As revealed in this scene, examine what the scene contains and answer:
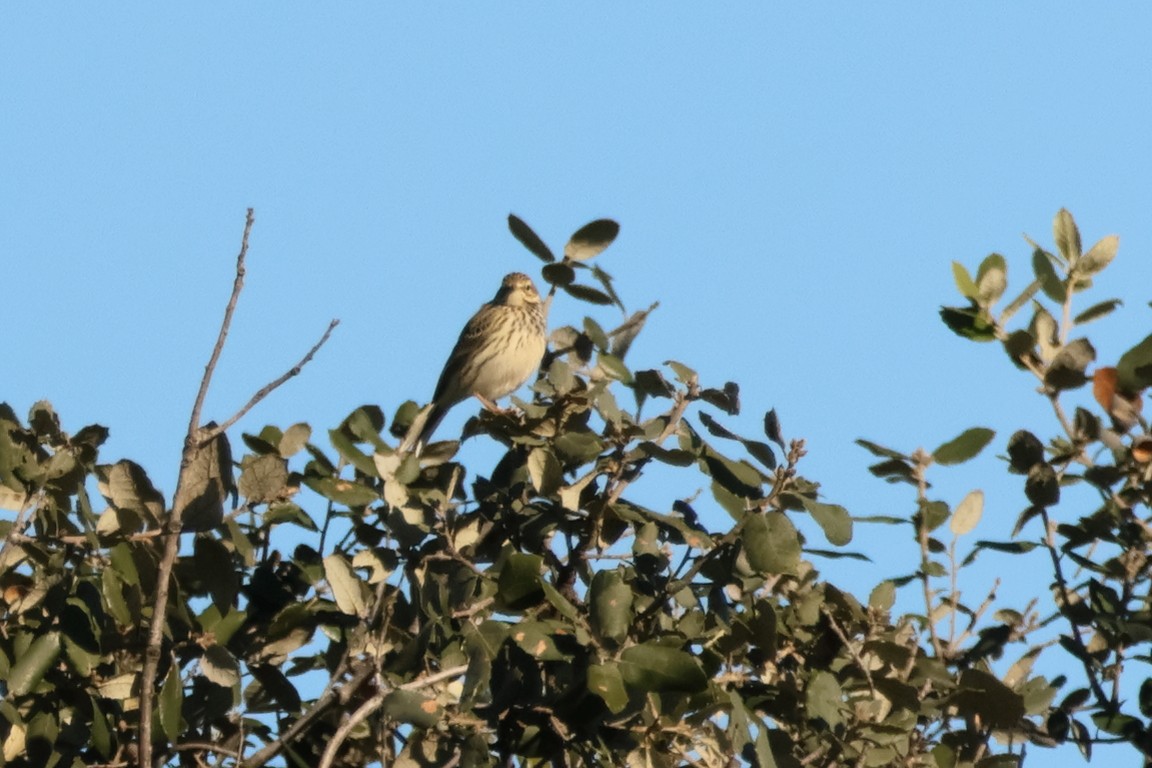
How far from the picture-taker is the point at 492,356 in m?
10.3

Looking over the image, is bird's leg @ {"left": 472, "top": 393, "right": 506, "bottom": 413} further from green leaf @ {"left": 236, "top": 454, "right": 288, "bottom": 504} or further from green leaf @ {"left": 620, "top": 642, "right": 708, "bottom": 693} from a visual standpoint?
green leaf @ {"left": 620, "top": 642, "right": 708, "bottom": 693}

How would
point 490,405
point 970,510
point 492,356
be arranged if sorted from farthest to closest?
point 492,356 → point 490,405 → point 970,510

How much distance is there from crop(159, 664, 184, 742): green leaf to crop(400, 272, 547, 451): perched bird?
6.14m

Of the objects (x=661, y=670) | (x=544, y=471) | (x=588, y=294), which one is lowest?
(x=661, y=670)

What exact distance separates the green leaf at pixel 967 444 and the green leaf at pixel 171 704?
1896 mm

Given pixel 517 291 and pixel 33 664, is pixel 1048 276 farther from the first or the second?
pixel 517 291

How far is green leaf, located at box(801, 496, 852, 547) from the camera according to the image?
4109 millimetres

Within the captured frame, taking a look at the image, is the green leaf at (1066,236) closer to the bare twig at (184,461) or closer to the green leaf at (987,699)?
the green leaf at (987,699)

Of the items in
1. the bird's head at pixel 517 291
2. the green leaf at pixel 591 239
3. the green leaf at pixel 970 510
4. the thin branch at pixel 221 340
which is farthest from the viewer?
the bird's head at pixel 517 291

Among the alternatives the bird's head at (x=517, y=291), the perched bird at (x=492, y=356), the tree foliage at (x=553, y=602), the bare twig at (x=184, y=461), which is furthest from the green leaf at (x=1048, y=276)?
the bird's head at (x=517, y=291)

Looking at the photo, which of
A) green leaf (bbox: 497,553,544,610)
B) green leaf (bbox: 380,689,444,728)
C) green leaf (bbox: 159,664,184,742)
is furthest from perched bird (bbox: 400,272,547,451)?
green leaf (bbox: 380,689,444,728)

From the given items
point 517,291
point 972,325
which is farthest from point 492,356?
point 972,325

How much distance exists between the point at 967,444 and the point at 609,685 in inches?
43.6

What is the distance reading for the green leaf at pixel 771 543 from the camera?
12.9 ft
